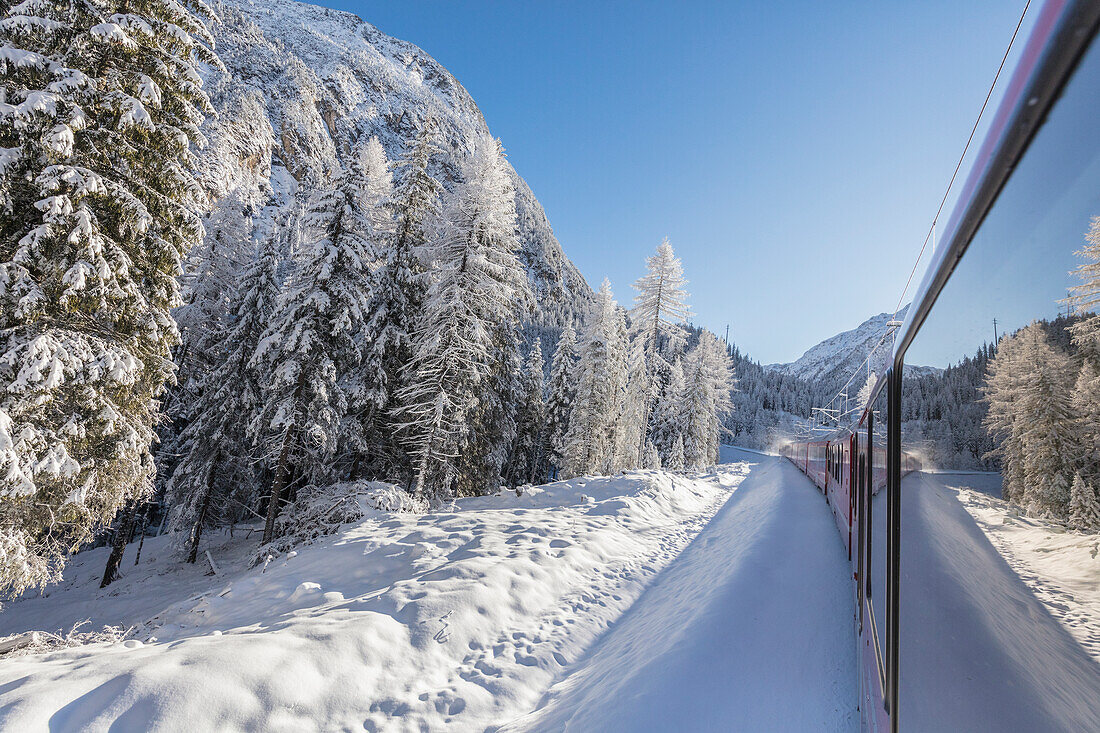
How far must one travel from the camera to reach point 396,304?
57.5 ft

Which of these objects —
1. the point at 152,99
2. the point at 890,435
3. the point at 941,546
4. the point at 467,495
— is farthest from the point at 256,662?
the point at 467,495

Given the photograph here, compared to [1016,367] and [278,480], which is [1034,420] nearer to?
[1016,367]

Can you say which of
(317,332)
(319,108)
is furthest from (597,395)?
(319,108)

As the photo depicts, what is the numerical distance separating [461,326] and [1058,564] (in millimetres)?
15309

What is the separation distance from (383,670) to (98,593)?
18.9 metres

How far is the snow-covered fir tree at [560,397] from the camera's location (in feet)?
107

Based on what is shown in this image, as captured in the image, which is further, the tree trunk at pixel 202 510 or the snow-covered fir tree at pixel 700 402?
the snow-covered fir tree at pixel 700 402

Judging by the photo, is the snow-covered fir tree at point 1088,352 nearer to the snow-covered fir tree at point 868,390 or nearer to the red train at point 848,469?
the red train at point 848,469

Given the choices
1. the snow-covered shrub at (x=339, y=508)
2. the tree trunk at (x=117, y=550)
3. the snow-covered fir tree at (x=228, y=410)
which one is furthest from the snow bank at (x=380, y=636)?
the tree trunk at (x=117, y=550)

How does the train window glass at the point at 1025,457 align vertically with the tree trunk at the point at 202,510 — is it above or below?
above

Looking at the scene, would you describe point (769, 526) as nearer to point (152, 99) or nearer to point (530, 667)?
point (530, 667)

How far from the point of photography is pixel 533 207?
144m

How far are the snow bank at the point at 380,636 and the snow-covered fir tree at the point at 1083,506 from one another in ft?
16.2

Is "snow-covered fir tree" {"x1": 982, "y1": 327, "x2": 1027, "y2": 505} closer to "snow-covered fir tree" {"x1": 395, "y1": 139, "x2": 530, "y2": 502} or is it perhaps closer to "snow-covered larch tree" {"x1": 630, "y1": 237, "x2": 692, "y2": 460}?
"snow-covered fir tree" {"x1": 395, "y1": 139, "x2": 530, "y2": 502}
